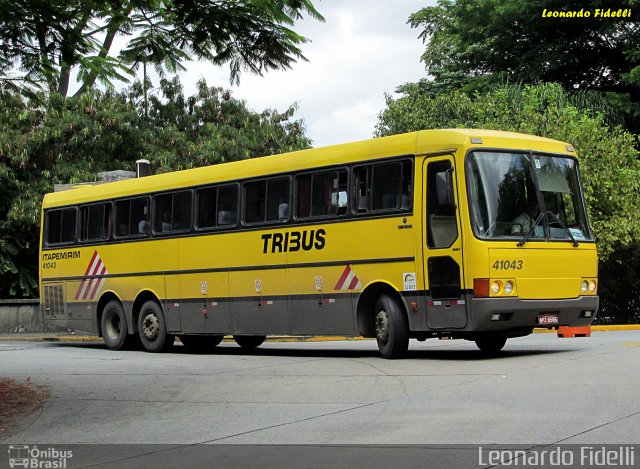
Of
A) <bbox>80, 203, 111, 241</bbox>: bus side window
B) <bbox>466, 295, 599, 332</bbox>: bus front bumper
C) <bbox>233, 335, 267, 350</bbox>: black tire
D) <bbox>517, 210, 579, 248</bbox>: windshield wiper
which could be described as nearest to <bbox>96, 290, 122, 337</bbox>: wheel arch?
<bbox>80, 203, 111, 241</bbox>: bus side window

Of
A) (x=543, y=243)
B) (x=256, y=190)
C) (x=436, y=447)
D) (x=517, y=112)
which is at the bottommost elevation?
(x=436, y=447)

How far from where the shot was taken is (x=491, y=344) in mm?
18062

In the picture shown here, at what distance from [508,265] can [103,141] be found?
23.8 m

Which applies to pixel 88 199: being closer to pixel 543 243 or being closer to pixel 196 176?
pixel 196 176

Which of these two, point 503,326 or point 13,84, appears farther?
point 503,326

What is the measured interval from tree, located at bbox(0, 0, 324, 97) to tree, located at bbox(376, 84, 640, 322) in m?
22.6

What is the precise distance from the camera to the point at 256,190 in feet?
63.6

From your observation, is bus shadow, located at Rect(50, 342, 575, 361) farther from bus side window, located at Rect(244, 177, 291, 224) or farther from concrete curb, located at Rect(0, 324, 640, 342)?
bus side window, located at Rect(244, 177, 291, 224)

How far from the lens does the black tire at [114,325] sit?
74.1 feet

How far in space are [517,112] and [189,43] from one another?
83.4ft

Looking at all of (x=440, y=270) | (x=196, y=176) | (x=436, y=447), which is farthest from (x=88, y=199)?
(x=436, y=447)

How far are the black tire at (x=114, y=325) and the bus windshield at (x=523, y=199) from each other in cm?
935

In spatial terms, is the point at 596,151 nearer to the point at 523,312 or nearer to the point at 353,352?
the point at 353,352

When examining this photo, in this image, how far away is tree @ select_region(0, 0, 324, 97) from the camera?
10.9m
